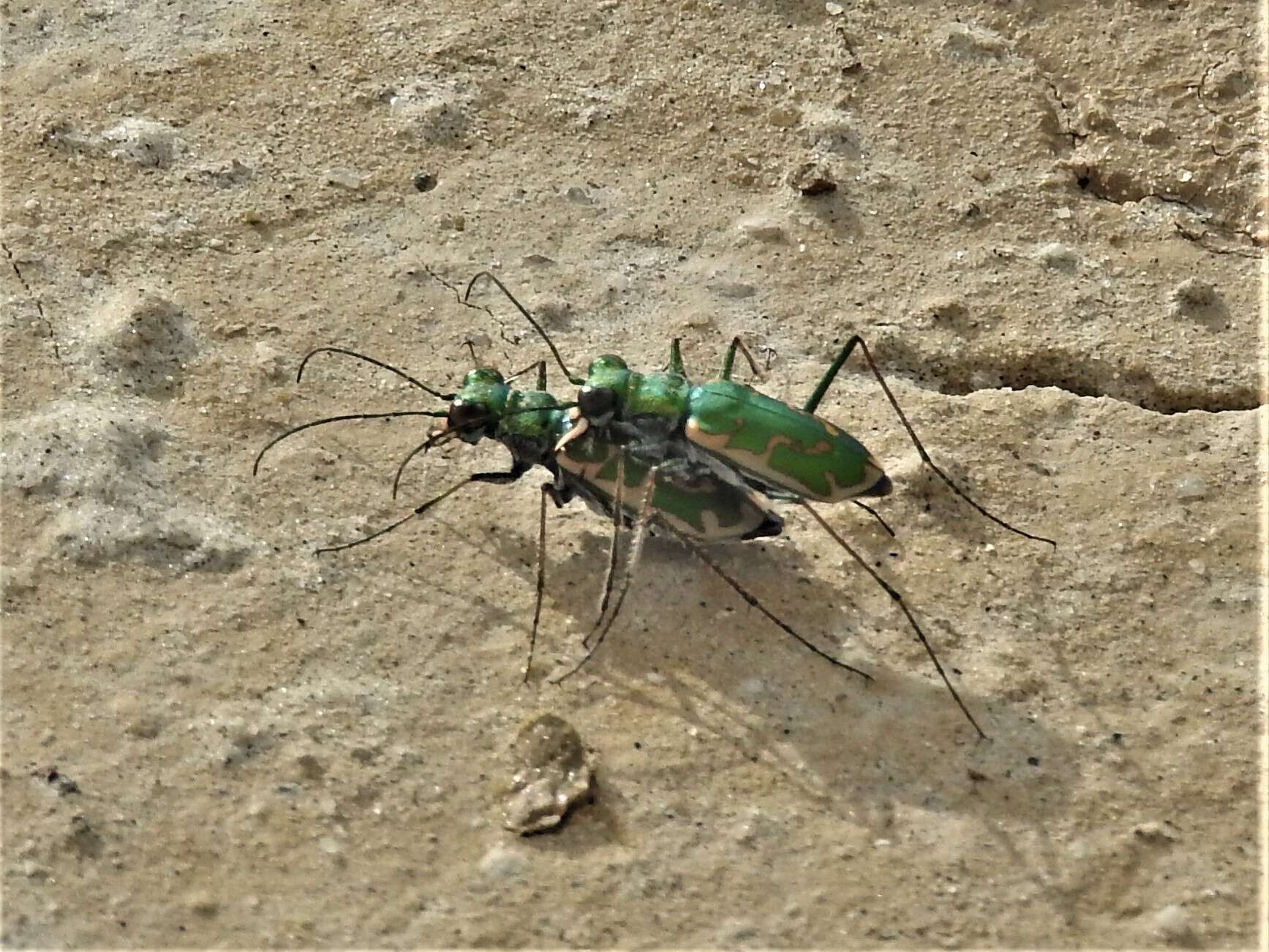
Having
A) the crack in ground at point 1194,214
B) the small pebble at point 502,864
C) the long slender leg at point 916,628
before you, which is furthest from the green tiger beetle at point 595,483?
the crack in ground at point 1194,214

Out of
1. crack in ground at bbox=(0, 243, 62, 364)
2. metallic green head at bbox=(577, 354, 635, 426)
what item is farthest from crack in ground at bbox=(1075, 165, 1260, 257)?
crack in ground at bbox=(0, 243, 62, 364)

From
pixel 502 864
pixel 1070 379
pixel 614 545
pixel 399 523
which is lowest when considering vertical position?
pixel 502 864

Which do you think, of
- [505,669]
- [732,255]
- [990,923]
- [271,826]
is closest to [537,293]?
[732,255]

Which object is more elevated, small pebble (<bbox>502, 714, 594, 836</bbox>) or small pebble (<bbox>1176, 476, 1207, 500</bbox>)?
small pebble (<bbox>1176, 476, 1207, 500</bbox>)

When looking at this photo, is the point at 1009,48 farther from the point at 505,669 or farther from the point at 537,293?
the point at 505,669

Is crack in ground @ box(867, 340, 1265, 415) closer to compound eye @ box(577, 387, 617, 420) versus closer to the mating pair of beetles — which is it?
the mating pair of beetles

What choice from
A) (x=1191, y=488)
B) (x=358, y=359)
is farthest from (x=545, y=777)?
(x=1191, y=488)

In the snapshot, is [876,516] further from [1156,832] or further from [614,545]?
[1156,832]
